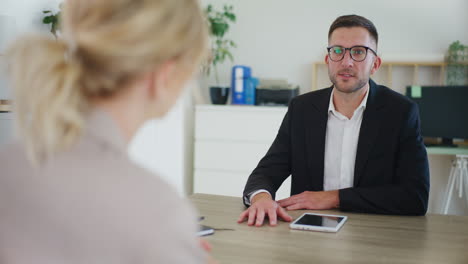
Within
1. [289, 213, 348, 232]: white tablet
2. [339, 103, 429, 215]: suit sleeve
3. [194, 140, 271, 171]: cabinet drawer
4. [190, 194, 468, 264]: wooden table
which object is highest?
[339, 103, 429, 215]: suit sleeve

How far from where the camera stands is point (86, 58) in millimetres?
756

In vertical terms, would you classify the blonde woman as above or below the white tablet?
above

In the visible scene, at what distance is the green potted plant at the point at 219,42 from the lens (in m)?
4.93

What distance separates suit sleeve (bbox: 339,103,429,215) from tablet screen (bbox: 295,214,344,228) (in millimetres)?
195

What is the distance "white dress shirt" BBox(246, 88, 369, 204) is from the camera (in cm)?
229

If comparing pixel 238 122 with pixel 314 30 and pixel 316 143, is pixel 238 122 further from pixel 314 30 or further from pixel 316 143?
Result: pixel 316 143

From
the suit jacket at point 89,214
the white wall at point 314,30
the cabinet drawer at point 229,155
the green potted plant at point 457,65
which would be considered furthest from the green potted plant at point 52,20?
the green potted plant at point 457,65

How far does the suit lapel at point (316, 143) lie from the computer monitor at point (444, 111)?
2.42 m

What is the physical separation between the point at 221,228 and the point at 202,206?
0.32 meters

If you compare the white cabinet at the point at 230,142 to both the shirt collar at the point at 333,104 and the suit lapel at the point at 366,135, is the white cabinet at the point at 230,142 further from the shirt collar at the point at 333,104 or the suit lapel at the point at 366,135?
the suit lapel at the point at 366,135

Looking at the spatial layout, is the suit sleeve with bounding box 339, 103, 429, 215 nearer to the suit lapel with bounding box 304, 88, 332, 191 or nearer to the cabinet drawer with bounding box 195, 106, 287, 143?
the suit lapel with bounding box 304, 88, 332, 191

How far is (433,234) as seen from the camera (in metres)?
1.59

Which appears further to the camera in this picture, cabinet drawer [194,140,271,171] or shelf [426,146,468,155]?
cabinet drawer [194,140,271,171]

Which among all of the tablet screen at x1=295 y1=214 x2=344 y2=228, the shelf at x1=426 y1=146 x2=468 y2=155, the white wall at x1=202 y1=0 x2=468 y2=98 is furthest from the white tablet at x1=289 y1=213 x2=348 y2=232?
the white wall at x1=202 y1=0 x2=468 y2=98
